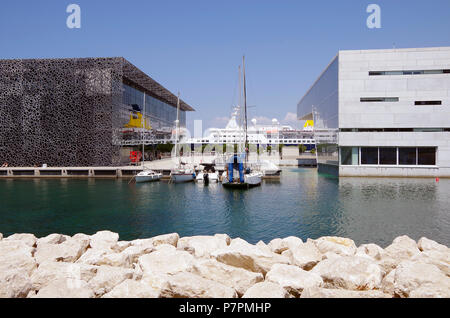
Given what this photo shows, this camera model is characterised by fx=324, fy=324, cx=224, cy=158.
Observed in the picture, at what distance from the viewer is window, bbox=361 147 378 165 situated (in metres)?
48.3

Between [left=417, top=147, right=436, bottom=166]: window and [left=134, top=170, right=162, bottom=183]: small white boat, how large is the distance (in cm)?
3888

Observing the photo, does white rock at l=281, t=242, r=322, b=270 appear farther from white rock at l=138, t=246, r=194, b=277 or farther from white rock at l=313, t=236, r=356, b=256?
white rock at l=138, t=246, r=194, b=277

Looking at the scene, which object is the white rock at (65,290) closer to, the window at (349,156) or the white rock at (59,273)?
the white rock at (59,273)

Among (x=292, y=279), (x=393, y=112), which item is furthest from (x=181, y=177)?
(x=292, y=279)

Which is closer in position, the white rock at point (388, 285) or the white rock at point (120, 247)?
the white rock at point (388, 285)

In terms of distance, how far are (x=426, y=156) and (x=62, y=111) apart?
61088 mm

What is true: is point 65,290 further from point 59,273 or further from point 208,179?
point 208,179

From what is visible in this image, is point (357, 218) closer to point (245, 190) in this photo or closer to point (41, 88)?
point (245, 190)

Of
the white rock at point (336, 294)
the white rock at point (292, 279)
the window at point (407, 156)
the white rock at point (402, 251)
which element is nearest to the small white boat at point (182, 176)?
the window at point (407, 156)

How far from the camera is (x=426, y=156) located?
4716cm

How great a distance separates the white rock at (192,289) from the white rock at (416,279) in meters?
3.63

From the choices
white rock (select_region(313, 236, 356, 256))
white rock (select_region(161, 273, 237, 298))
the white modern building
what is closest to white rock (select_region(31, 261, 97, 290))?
white rock (select_region(161, 273, 237, 298))

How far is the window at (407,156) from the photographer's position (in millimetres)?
47375
